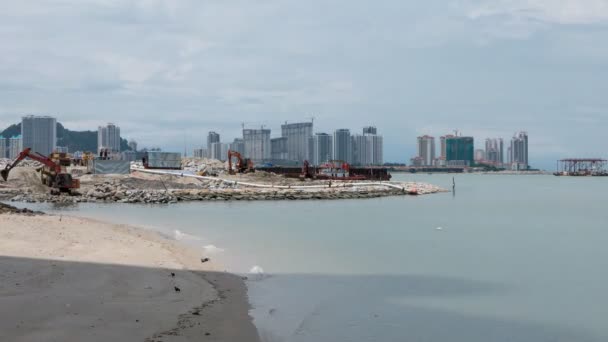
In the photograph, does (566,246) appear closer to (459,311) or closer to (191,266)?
(459,311)

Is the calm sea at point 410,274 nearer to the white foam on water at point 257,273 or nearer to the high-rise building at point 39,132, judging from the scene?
the white foam on water at point 257,273

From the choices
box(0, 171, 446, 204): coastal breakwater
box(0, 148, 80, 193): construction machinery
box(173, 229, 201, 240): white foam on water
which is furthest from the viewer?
box(0, 148, 80, 193): construction machinery

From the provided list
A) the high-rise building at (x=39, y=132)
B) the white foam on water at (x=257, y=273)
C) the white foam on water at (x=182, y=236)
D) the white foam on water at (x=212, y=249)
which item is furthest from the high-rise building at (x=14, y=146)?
the white foam on water at (x=257, y=273)

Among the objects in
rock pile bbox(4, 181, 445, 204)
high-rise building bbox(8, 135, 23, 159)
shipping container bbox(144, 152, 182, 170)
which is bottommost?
rock pile bbox(4, 181, 445, 204)

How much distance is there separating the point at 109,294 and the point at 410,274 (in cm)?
833

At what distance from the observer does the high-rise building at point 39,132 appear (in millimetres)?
161500

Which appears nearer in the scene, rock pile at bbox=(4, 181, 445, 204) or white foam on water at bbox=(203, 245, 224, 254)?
white foam on water at bbox=(203, 245, 224, 254)

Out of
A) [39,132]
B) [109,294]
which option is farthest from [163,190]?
[39,132]

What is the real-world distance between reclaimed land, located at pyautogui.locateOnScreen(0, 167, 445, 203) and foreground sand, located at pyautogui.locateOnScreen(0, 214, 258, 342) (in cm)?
2725

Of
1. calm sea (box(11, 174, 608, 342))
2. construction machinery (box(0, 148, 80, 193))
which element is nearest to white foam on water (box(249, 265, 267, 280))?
calm sea (box(11, 174, 608, 342))

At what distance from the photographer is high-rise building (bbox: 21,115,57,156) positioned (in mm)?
161500

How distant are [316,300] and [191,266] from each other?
3646 mm

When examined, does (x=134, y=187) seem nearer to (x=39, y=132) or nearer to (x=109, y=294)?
(x=109, y=294)

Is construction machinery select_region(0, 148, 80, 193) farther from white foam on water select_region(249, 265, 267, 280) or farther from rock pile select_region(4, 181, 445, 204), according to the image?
white foam on water select_region(249, 265, 267, 280)
